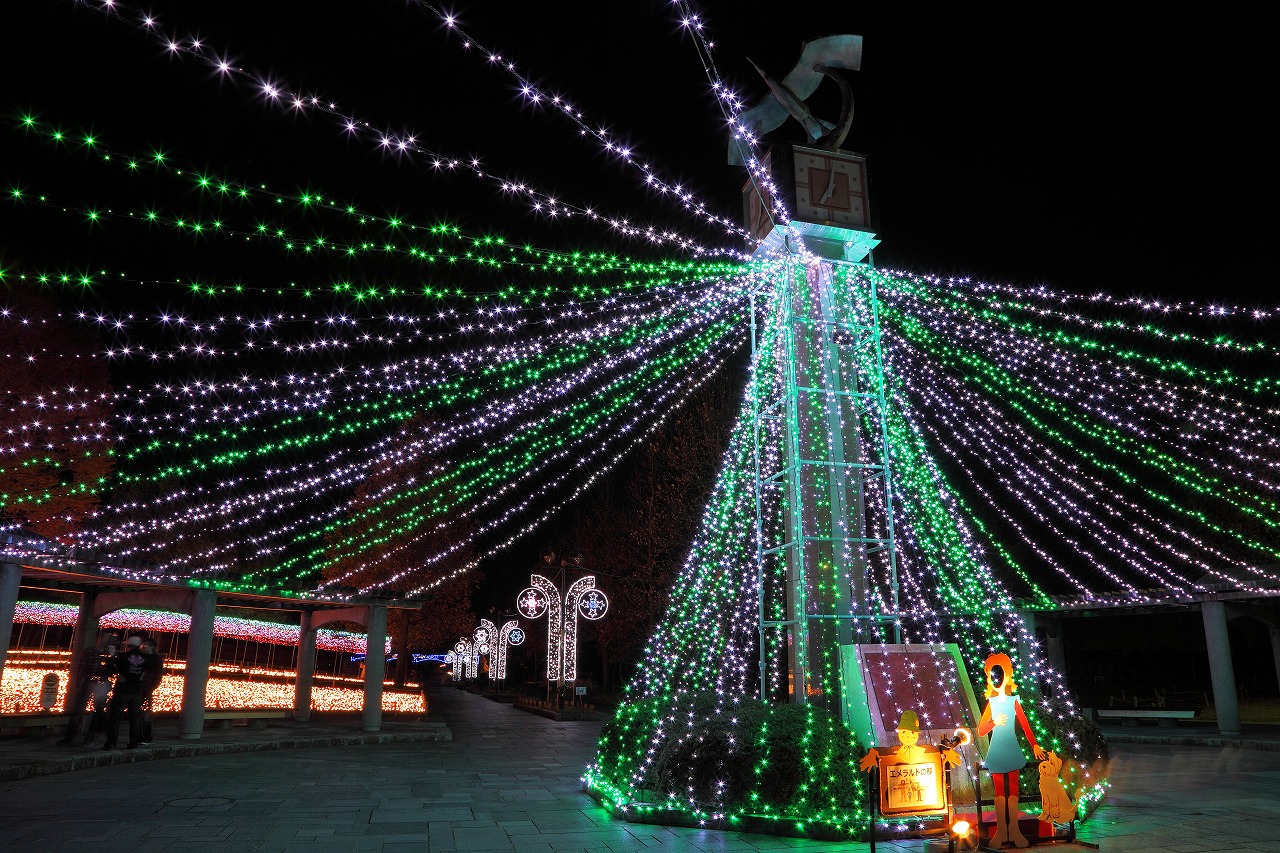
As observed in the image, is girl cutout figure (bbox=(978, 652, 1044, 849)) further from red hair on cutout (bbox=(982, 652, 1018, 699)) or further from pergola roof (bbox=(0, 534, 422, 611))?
pergola roof (bbox=(0, 534, 422, 611))

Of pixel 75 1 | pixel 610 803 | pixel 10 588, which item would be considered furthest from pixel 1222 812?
pixel 10 588

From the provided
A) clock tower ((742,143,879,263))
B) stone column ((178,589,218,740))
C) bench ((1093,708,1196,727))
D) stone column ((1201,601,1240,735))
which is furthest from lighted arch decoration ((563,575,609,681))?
stone column ((1201,601,1240,735))

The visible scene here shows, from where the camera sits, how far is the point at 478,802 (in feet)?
26.6

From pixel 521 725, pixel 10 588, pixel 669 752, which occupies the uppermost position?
pixel 10 588

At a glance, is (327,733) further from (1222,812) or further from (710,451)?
(1222,812)

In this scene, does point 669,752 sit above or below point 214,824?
above

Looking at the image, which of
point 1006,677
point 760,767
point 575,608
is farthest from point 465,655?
point 1006,677

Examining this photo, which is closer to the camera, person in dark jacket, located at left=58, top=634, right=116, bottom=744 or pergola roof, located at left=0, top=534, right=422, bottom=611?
pergola roof, located at left=0, top=534, right=422, bottom=611

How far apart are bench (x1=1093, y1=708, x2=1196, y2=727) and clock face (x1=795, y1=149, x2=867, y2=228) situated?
44.3ft

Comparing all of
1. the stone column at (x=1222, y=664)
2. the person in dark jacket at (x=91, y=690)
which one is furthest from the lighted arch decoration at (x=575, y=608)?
the stone column at (x=1222, y=664)

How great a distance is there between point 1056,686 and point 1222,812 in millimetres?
2052

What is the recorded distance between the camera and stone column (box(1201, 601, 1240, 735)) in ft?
49.8

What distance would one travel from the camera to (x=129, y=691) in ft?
36.1

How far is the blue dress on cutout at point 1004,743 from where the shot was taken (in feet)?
19.8
